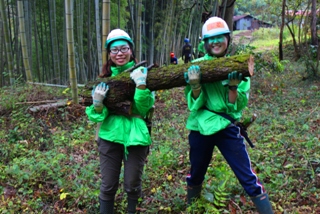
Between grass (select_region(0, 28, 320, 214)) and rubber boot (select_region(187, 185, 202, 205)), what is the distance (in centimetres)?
7

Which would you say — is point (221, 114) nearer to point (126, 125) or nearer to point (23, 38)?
point (126, 125)

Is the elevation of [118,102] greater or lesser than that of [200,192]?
greater

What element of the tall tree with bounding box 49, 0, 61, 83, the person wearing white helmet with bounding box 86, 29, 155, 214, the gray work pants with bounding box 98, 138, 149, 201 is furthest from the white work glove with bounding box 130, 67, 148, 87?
the tall tree with bounding box 49, 0, 61, 83

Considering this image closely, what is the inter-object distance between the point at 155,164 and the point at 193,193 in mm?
965

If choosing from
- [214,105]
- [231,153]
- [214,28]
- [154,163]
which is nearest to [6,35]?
[154,163]

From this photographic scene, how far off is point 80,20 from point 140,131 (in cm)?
491

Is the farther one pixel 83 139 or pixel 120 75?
pixel 83 139

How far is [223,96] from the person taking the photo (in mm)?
2148

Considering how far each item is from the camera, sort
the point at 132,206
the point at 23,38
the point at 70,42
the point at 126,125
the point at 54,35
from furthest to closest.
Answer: the point at 54,35, the point at 23,38, the point at 70,42, the point at 132,206, the point at 126,125

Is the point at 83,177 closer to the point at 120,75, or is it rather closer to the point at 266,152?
the point at 120,75

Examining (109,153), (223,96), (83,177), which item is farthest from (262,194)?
(83,177)

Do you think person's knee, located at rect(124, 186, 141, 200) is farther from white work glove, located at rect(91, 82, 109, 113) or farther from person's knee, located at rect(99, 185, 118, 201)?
white work glove, located at rect(91, 82, 109, 113)

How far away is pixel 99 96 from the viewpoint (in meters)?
2.20

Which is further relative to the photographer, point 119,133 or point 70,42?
point 70,42
